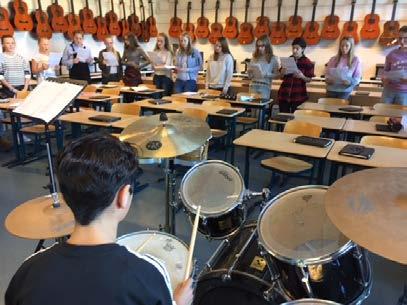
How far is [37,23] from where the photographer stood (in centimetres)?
714

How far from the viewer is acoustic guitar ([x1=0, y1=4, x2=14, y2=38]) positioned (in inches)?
257

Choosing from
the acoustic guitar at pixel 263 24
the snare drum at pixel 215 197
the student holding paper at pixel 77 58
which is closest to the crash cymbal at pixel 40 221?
the snare drum at pixel 215 197

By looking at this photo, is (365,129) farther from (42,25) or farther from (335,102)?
(42,25)

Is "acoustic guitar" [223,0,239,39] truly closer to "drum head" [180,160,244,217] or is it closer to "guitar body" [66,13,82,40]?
"guitar body" [66,13,82,40]

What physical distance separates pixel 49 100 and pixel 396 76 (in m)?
3.99

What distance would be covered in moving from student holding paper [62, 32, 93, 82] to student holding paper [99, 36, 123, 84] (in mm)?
253

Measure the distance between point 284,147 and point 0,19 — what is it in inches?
244

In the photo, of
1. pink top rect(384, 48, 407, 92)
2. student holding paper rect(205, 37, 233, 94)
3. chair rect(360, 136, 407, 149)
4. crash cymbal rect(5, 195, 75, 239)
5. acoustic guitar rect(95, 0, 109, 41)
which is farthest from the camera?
acoustic guitar rect(95, 0, 109, 41)

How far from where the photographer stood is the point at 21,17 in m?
6.87

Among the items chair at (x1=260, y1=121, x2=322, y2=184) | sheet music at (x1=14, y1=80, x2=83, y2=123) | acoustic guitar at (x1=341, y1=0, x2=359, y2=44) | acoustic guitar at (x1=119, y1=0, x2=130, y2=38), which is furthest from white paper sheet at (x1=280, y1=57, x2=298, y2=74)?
acoustic guitar at (x1=119, y1=0, x2=130, y2=38)

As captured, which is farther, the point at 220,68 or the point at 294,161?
the point at 220,68

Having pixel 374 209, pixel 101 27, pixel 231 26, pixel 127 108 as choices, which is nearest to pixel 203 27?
pixel 231 26

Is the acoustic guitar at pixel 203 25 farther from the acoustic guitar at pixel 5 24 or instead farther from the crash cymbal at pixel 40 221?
the crash cymbal at pixel 40 221

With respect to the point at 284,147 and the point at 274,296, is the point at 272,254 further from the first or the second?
the point at 284,147
